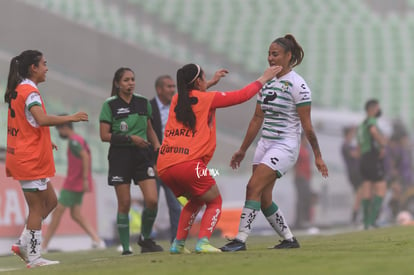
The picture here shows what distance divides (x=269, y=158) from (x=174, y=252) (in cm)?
126

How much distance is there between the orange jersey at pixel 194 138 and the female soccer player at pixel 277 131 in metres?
0.61

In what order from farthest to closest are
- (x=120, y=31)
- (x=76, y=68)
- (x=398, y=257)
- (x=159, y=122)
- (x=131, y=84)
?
(x=120, y=31) → (x=76, y=68) → (x=159, y=122) → (x=131, y=84) → (x=398, y=257)

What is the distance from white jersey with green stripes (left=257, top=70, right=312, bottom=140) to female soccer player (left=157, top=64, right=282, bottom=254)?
34cm

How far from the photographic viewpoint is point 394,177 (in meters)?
21.9

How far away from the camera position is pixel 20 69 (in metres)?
9.06

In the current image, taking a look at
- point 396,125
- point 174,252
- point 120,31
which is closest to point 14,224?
point 174,252

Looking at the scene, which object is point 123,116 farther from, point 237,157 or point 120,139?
point 237,157

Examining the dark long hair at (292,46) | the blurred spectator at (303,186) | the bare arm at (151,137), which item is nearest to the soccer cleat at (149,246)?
the bare arm at (151,137)

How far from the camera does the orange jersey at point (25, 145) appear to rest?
348 inches

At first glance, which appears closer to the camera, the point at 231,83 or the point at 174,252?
the point at 174,252

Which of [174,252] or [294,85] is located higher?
[294,85]

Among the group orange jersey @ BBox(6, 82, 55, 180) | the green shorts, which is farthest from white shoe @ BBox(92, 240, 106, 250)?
orange jersey @ BBox(6, 82, 55, 180)

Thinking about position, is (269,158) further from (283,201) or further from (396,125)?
(396,125)

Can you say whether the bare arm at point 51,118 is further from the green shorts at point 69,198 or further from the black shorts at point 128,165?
the green shorts at point 69,198
